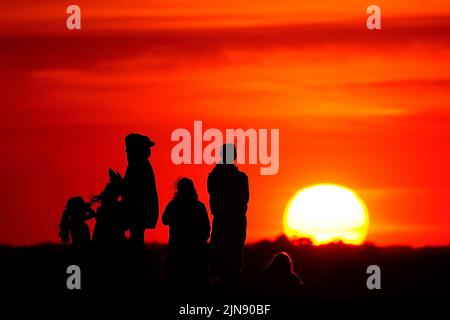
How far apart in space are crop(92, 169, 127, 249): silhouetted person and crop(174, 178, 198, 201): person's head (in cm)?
123

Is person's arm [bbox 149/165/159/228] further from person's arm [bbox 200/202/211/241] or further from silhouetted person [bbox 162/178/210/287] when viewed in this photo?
person's arm [bbox 200/202/211/241]

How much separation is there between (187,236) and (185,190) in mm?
1179

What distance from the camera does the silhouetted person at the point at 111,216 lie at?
46156mm

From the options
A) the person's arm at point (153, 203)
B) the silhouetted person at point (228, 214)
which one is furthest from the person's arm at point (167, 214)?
the silhouetted person at point (228, 214)

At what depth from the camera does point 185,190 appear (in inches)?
1813

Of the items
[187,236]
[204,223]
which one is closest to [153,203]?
[187,236]

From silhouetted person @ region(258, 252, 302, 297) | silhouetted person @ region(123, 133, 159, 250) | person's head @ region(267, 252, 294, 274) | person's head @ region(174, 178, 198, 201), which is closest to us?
person's head @ region(174, 178, 198, 201)

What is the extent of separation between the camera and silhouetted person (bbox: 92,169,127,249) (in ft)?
151

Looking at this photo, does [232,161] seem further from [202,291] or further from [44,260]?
[44,260]


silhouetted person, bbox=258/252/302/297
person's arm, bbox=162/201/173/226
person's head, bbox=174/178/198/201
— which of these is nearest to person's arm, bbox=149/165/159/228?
person's arm, bbox=162/201/173/226

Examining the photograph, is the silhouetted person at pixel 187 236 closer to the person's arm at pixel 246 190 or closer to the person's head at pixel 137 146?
the person's head at pixel 137 146
